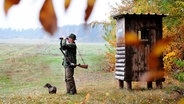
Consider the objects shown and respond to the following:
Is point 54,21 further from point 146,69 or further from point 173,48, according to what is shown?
point 173,48

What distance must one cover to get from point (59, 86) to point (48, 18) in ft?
65.3

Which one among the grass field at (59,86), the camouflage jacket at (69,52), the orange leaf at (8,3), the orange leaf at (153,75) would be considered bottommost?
the grass field at (59,86)

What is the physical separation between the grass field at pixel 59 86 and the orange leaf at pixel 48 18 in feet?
12.2

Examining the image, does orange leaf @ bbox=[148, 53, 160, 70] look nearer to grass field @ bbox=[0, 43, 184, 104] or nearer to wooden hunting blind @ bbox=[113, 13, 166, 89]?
wooden hunting blind @ bbox=[113, 13, 166, 89]

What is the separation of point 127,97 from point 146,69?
2.14 metres

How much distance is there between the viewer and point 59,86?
20953 millimetres

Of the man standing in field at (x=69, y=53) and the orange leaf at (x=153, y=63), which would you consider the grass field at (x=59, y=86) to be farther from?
the orange leaf at (x=153, y=63)

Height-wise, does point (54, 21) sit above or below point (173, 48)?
above

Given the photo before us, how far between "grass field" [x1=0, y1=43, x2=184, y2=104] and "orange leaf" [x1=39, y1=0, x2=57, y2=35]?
3.72m

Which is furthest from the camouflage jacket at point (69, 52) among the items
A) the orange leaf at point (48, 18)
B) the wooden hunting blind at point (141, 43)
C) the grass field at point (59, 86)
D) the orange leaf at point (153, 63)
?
the orange leaf at point (48, 18)

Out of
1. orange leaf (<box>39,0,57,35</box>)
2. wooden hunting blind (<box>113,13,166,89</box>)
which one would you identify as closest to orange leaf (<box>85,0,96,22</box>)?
orange leaf (<box>39,0,57,35</box>)

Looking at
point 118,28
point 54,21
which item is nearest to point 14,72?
point 118,28

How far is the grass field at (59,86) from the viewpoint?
1237cm

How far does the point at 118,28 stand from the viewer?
49.5ft
